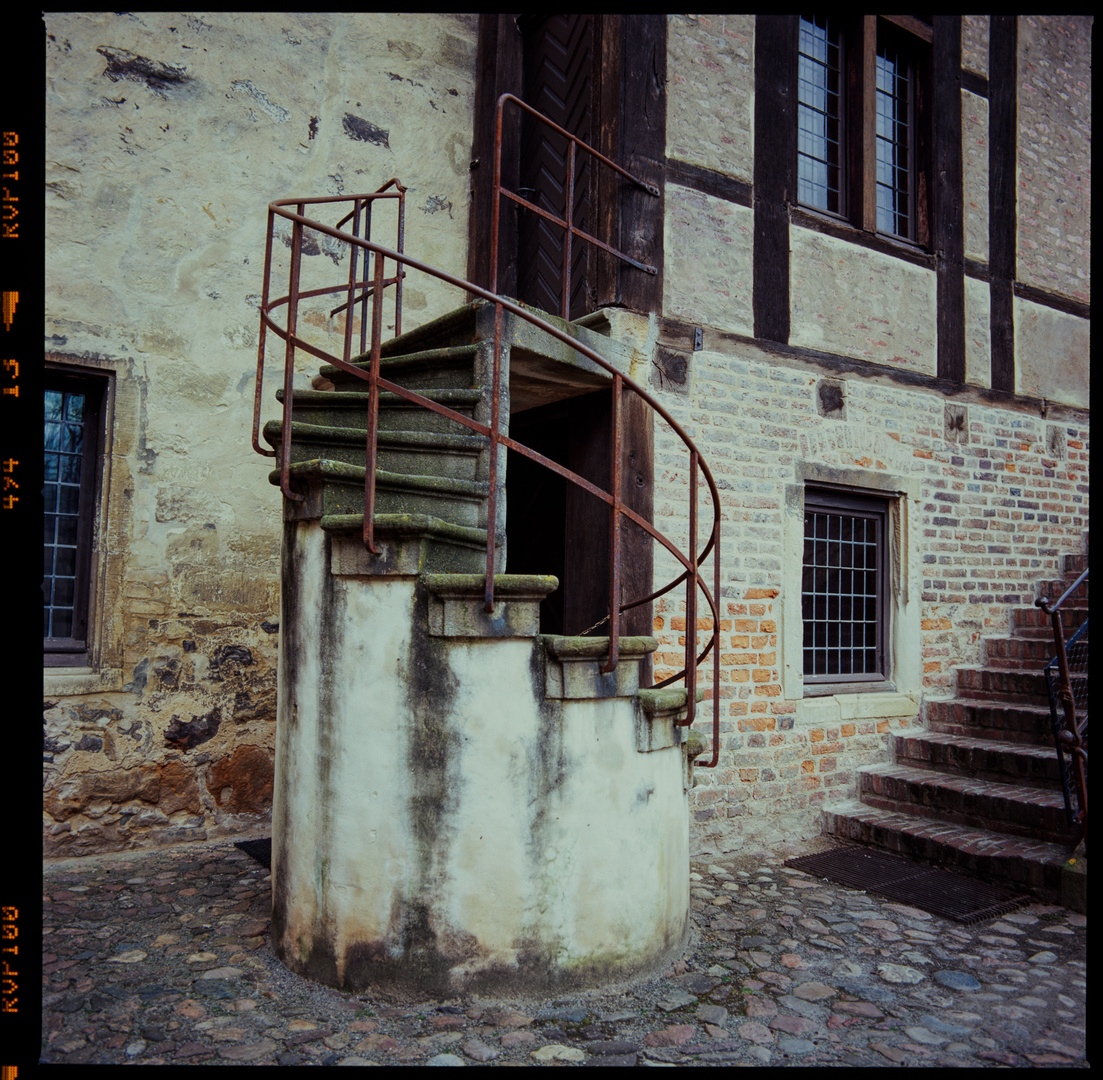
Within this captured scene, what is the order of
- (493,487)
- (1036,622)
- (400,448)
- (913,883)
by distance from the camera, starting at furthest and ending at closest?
1. (1036,622)
2. (913,883)
3. (400,448)
4. (493,487)

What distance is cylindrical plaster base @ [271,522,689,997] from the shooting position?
3068 millimetres

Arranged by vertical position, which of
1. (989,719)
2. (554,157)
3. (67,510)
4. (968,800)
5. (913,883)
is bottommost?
(913,883)

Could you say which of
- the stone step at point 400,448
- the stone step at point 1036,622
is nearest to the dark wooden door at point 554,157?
the stone step at point 400,448

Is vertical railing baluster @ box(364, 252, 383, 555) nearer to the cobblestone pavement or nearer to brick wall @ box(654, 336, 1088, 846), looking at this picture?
the cobblestone pavement

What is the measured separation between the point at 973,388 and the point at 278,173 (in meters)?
5.11

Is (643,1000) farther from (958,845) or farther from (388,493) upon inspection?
(958,845)

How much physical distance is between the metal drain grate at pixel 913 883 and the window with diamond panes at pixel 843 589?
1.14 meters

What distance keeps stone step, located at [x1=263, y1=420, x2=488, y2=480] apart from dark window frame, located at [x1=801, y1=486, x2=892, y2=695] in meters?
2.82

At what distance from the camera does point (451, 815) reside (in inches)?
121

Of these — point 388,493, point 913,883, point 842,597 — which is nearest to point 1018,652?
point 842,597

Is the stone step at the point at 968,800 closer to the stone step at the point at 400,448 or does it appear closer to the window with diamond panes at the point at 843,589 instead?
the window with diamond panes at the point at 843,589

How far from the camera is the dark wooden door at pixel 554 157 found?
5.40 meters

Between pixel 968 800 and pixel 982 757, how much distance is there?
0.41 metres

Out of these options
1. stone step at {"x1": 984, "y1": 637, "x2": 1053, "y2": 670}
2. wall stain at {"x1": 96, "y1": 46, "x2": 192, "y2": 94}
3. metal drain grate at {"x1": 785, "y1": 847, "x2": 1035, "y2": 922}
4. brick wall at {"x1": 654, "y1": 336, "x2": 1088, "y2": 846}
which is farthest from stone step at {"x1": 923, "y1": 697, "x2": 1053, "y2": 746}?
wall stain at {"x1": 96, "y1": 46, "x2": 192, "y2": 94}
